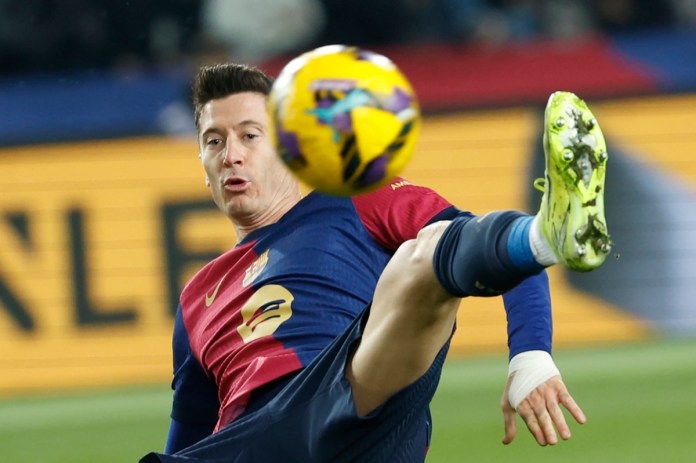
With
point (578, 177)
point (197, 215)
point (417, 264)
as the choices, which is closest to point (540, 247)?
point (578, 177)

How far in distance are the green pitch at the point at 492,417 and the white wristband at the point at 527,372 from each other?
2.77m

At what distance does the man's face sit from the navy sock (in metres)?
1.21

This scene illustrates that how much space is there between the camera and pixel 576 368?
8922 millimetres

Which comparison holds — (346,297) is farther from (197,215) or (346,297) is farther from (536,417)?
(197,215)

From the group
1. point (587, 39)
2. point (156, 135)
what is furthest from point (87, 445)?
point (587, 39)

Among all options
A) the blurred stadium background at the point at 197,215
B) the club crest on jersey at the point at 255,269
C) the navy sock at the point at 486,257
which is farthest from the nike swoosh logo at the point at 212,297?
the blurred stadium background at the point at 197,215

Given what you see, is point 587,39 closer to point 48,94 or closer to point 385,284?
point 48,94

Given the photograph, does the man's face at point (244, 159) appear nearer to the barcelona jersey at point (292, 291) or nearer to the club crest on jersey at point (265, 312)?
the barcelona jersey at point (292, 291)

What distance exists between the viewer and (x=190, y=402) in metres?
4.38

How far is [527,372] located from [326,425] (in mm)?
546

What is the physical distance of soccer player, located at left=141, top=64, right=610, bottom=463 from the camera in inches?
124

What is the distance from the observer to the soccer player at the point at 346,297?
316cm

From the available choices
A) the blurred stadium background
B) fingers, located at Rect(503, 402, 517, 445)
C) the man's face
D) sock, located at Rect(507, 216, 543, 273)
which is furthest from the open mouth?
the blurred stadium background

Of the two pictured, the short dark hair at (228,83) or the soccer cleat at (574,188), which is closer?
the soccer cleat at (574,188)
